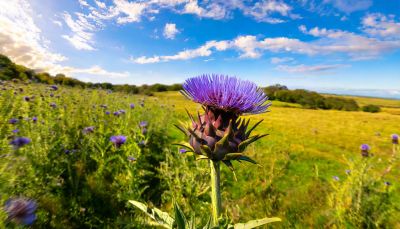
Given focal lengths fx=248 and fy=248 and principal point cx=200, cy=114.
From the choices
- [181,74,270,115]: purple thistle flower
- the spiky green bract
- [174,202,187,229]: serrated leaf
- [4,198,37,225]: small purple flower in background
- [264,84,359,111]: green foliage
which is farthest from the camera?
[264,84,359,111]: green foliage

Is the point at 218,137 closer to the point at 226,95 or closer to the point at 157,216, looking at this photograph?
the point at 226,95

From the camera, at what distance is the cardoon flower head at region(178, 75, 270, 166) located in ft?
7.14

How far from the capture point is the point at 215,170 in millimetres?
1989

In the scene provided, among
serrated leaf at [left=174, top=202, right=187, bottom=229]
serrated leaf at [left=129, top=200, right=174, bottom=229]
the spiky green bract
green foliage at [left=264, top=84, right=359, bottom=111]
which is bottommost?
green foliage at [left=264, top=84, right=359, bottom=111]

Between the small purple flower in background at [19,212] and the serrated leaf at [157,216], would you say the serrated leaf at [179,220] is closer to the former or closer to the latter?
the serrated leaf at [157,216]

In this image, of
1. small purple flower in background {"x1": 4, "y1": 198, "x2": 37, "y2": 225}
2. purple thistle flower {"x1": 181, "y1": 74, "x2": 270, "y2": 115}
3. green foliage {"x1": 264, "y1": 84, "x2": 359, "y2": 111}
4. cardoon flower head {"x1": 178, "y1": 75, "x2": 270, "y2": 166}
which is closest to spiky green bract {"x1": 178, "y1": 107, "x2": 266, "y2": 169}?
cardoon flower head {"x1": 178, "y1": 75, "x2": 270, "y2": 166}

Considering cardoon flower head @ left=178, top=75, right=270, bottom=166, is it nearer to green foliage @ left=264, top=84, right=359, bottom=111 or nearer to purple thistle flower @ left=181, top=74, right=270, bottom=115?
purple thistle flower @ left=181, top=74, right=270, bottom=115

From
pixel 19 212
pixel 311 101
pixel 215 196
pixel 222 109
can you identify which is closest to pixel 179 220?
pixel 215 196

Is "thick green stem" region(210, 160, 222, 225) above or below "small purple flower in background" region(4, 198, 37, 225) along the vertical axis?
above

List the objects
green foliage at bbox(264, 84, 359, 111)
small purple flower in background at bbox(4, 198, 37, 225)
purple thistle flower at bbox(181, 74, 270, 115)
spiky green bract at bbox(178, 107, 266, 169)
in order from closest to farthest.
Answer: small purple flower in background at bbox(4, 198, 37, 225), spiky green bract at bbox(178, 107, 266, 169), purple thistle flower at bbox(181, 74, 270, 115), green foliage at bbox(264, 84, 359, 111)

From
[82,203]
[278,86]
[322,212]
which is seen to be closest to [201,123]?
[82,203]

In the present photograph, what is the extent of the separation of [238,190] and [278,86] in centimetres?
6001

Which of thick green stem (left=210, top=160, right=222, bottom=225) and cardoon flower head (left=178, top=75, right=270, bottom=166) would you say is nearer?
thick green stem (left=210, top=160, right=222, bottom=225)

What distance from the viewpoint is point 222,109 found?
89.9 inches
